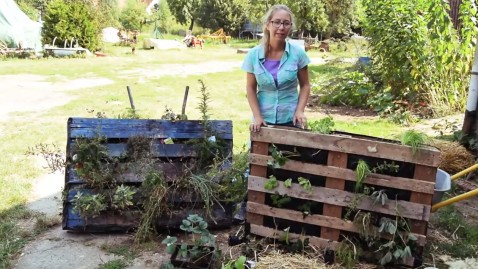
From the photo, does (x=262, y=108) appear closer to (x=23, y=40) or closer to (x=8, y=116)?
(x=8, y=116)

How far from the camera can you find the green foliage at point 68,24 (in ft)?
57.3

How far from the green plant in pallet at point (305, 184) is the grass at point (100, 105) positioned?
1.37 metres

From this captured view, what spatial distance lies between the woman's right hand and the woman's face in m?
0.58

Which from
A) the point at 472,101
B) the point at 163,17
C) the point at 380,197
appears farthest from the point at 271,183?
the point at 163,17

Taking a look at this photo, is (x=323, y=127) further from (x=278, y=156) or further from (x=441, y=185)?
(x=441, y=185)

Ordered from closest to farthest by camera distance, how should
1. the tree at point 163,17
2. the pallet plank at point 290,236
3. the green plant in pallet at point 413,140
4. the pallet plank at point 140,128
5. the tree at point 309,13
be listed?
the green plant in pallet at point 413,140 < the pallet plank at point 290,236 < the pallet plank at point 140,128 < the tree at point 309,13 < the tree at point 163,17

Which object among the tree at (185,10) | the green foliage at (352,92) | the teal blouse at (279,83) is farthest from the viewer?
the tree at (185,10)

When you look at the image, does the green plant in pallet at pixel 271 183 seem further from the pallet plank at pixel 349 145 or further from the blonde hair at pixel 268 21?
the blonde hair at pixel 268 21

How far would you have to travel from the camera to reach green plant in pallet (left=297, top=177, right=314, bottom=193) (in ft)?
9.14

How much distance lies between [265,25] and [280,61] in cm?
28

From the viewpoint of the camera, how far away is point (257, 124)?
2.96m

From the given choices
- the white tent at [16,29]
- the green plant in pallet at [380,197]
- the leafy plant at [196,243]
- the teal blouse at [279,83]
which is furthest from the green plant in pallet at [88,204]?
the white tent at [16,29]

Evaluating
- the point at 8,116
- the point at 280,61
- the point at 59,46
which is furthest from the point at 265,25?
the point at 59,46

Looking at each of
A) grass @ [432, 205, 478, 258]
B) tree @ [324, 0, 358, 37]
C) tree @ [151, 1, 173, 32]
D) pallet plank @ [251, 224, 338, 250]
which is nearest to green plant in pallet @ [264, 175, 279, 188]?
pallet plank @ [251, 224, 338, 250]
